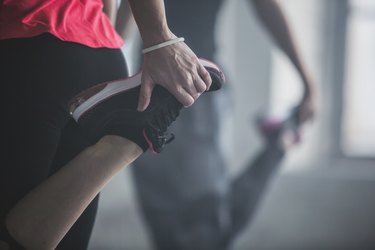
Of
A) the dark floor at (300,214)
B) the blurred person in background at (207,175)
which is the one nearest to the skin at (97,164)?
the blurred person in background at (207,175)

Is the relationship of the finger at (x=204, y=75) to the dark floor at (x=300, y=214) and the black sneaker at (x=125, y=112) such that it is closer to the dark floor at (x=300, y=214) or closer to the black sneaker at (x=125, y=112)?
the black sneaker at (x=125, y=112)

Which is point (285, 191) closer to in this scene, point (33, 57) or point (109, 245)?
point (109, 245)

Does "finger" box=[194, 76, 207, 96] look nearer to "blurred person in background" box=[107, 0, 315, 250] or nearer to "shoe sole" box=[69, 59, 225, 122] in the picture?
"shoe sole" box=[69, 59, 225, 122]

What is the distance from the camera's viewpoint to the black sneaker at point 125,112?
78 cm

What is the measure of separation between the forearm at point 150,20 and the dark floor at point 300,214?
6.17 feet

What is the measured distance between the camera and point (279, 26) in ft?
5.00

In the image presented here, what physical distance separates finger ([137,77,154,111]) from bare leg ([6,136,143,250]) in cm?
5

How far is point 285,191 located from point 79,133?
216 cm

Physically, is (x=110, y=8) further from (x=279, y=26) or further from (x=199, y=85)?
(x=279, y=26)

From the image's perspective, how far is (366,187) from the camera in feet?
9.34

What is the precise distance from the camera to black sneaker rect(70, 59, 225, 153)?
776 mm

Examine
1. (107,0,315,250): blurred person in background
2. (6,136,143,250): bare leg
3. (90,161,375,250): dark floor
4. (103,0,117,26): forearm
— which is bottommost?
(90,161,375,250): dark floor

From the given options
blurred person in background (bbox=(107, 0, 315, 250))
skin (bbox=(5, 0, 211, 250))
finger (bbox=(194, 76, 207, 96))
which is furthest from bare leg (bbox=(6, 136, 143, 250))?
blurred person in background (bbox=(107, 0, 315, 250))

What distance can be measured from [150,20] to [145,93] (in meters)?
0.10
